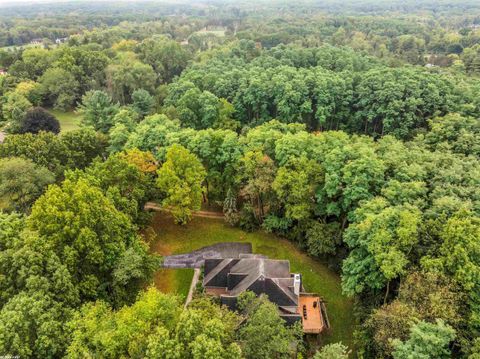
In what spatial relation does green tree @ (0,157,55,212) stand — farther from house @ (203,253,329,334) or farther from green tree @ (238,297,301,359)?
green tree @ (238,297,301,359)

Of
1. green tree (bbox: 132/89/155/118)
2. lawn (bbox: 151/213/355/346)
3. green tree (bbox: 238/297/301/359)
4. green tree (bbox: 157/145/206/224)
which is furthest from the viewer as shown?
green tree (bbox: 132/89/155/118)

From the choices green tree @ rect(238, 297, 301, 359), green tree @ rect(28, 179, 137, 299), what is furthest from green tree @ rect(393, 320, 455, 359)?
green tree @ rect(28, 179, 137, 299)

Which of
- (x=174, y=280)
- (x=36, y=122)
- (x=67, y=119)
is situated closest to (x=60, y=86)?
(x=67, y=119)

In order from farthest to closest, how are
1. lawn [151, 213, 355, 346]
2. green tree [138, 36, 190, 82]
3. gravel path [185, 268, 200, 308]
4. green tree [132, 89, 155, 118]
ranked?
green tree [138, 36, 190, 82], green tree [132, 89, 155, 118], gravel path [185, 268, 200, 308], lawn [151, 213, 355, 346]

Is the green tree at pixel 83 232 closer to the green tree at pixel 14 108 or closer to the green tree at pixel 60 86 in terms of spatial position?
the green tree at pixel 14 108

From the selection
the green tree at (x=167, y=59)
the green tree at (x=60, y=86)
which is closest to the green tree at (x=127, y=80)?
the green tree at (x=60, y=86)

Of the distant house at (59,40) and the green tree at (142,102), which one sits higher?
the distant house at (59,40)
